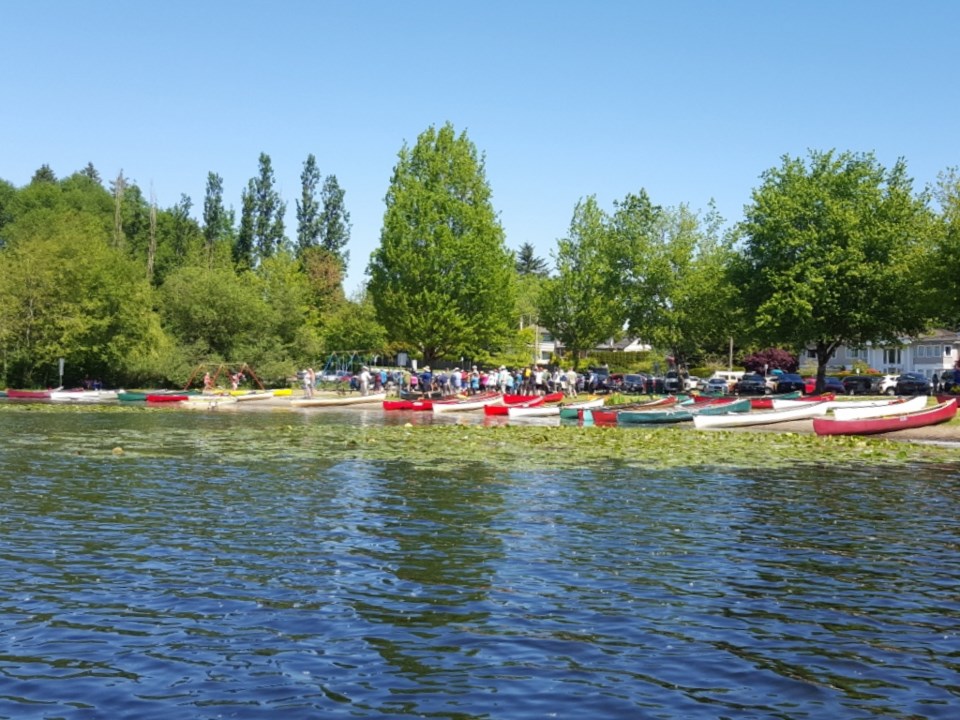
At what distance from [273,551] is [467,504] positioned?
5841mm

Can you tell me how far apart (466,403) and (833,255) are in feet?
87.7

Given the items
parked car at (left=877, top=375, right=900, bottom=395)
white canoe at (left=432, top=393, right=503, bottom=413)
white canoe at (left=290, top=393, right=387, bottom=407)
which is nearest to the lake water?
white canoe at (left=432, top=393, right=503, bottom=413)

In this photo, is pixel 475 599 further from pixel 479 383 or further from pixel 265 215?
pixel 265 215

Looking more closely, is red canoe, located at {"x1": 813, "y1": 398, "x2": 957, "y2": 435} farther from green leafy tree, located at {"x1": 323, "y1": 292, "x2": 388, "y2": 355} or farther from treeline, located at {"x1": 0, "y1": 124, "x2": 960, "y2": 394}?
green leafy tree, located at {"x1": 323, "y1": 292, "x2": 388, "y2": 355}

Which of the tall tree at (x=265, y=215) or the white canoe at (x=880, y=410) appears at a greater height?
the tall tree at (x=265, y=215)

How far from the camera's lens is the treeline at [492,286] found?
6569 centimetres

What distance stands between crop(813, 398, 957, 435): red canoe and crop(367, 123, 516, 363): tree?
44.5 metres

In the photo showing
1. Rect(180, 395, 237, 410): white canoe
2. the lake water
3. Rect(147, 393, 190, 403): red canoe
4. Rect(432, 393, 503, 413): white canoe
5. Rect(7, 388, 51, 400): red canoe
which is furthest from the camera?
Rect(7, 388, 51, 400): red canoe

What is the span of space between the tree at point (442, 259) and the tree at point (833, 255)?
21733 mm

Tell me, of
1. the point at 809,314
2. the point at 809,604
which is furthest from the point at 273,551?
the point at 809,314

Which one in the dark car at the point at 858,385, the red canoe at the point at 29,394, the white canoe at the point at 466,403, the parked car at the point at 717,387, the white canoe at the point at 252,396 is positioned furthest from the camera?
the dark car at the point at 858,385

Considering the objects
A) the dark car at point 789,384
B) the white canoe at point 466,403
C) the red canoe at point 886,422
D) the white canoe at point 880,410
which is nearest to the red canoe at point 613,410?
the red canoe at point 886,422

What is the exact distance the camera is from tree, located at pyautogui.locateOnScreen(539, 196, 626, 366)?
289 feet

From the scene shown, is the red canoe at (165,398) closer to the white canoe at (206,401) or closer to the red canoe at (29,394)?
the white canoe at (206,401)
